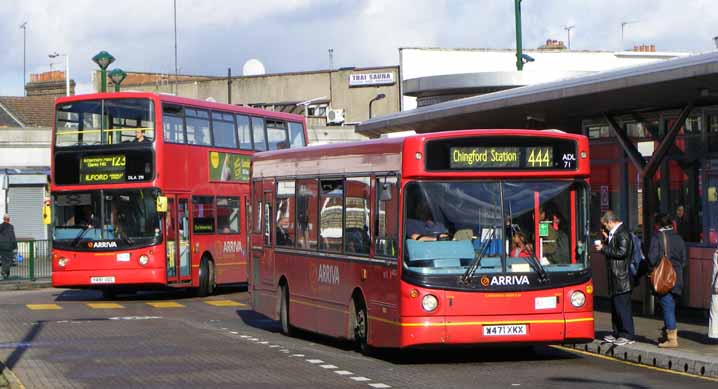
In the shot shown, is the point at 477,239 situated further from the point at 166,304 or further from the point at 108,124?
the point at 108,124

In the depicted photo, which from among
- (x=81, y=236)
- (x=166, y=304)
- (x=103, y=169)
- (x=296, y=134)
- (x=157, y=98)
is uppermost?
(x=157, y=98)

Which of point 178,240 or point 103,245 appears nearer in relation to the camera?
point 103,245

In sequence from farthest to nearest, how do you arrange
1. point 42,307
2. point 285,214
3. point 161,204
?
point 161,204
point 42,307
point 285,214

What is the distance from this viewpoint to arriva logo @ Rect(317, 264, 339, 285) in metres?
17.3

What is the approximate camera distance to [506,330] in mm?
14938

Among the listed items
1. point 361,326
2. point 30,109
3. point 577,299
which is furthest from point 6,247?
point 30,109

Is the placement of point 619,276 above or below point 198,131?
below

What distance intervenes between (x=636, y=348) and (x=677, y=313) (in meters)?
5.48

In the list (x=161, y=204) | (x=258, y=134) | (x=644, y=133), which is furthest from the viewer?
(x=258, y=134)

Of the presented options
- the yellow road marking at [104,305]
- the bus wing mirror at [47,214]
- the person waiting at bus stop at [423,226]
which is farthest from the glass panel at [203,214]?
the person waiting at bus stop at [423,226]

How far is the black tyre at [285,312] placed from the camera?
1981 cm

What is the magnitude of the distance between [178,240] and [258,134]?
156 inches

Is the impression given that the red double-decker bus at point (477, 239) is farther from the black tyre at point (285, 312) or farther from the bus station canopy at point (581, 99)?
the black tyre at point (285, 312)

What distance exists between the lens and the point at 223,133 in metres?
30.9
